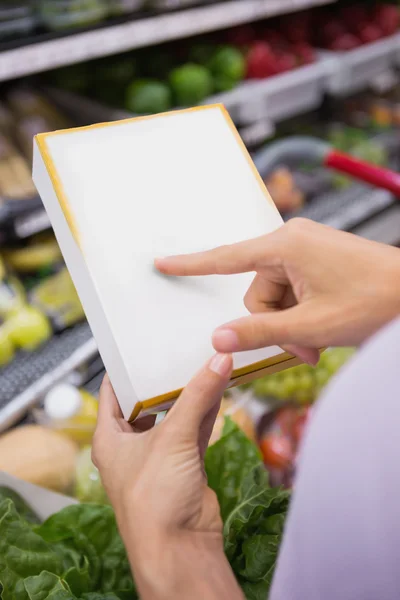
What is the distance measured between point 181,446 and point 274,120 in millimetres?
1967

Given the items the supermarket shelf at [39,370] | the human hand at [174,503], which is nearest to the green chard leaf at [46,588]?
the human hand at [174,503]

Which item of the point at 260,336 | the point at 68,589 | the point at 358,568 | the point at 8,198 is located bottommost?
the point at 68,589

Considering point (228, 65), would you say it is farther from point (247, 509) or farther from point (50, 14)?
point (247, 509)

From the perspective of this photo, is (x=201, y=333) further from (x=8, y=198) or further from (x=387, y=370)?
(x=8, y=198)

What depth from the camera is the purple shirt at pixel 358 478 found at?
0.33 meters

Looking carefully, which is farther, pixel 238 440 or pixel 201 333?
pixel 238 440

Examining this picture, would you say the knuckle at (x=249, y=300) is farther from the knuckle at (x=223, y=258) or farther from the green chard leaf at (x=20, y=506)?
the green chard leaf at (x=20, y=506)

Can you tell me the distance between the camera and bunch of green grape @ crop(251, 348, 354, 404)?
1419mm

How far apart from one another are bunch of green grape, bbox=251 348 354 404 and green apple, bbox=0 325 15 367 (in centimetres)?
59

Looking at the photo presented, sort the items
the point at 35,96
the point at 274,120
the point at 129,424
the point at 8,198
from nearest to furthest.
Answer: the point at 129,424
the point at 8,198
the point at 35,96
the point at 274,120

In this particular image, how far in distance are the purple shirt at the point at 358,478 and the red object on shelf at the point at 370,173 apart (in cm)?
156

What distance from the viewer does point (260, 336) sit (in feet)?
1.81

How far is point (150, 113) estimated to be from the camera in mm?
1699

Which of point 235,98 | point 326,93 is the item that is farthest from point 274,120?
point 235,98
